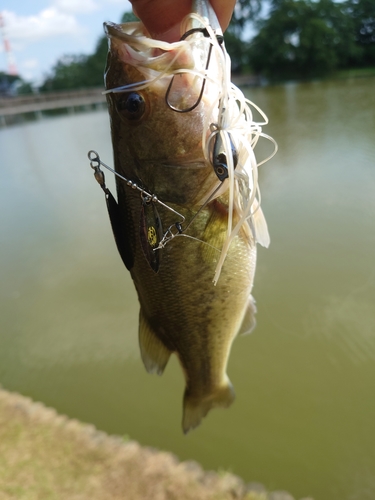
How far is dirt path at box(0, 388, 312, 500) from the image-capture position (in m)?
2.29

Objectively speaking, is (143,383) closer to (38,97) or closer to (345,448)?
(345,448)

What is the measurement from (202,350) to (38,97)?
28225mm

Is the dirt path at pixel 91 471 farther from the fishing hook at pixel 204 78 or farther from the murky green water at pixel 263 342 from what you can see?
the fishing hook at pixel 204 78

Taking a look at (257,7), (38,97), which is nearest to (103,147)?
(38,97)

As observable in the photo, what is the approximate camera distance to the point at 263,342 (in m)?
3.49

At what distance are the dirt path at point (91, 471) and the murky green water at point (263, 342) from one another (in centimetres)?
24

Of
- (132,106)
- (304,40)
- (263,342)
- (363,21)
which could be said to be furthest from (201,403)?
(363,21)

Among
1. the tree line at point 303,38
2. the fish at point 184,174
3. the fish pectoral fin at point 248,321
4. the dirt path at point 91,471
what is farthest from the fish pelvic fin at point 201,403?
the tree line at point 303,38

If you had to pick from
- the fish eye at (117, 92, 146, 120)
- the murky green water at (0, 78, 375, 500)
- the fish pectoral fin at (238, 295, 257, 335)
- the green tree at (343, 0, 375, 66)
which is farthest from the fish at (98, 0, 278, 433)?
the green tree at (343, 0, 375, 66)

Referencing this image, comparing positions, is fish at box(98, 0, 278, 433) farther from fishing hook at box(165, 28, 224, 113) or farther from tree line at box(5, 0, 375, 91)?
tree line at box(5, 0, 375, 91)

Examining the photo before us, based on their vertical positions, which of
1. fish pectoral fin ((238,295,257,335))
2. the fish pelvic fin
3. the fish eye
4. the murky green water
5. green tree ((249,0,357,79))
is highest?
green tree ((249,0,357,79))

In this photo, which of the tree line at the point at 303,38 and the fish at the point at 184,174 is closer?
the fish at the point at 184,174

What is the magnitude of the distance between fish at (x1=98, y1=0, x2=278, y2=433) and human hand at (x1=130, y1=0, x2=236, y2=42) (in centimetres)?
3

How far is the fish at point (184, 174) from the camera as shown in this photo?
3.05ft
